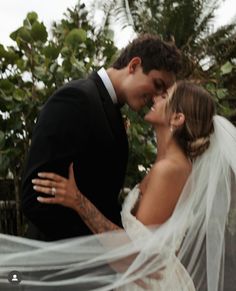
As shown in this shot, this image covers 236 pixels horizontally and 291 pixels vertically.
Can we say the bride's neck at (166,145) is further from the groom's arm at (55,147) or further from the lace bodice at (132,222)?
the groom's arm at (55,147)

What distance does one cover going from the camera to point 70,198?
5.84 ft

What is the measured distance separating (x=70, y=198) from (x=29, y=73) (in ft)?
6.43

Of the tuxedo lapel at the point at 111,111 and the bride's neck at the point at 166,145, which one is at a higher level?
the tuxedo lapel at the point at 111,111

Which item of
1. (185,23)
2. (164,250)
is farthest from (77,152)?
(185,23)

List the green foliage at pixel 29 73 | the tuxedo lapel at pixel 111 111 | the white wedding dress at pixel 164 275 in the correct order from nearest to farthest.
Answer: the white wedding dress at pixel 164 275, the tuxedo lapel at pixel 111 111, the green foliage at pixel 29 73

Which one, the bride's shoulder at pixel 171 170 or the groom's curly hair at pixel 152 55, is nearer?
the bride's shoulder at pixel 171 170

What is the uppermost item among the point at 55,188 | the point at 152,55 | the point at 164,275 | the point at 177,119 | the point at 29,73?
the point at 152,55

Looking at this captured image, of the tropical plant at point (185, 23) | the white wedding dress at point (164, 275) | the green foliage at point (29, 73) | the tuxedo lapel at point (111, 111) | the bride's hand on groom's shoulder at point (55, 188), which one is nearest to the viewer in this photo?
the bride's hand on groom's shoulder at point (55, 188)

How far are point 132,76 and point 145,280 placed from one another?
756mm

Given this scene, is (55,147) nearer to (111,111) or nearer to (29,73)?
(111,111)

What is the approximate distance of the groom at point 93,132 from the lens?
179cm

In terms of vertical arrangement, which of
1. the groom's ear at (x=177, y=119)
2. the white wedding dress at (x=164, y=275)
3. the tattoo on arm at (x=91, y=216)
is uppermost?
the groom's ear at (x=177, y=119)

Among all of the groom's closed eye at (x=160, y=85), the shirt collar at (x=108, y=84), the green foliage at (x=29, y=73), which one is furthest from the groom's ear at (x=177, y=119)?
the green foliage at (x=29, y=73)

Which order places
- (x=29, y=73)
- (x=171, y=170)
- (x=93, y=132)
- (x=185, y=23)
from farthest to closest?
(x=185, y=23) < (x=29, y=73) < (x=171, y=170) < (x=93, y=132)
